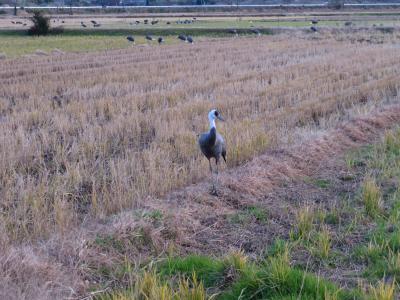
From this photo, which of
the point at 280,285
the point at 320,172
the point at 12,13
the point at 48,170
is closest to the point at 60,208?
the point at 48,170

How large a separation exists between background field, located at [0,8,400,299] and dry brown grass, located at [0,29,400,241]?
44mm

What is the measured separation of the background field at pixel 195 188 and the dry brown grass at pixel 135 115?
0.04m

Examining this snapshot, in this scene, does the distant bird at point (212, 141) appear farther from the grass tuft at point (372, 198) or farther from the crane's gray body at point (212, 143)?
the grass tuft at point (372, 198)

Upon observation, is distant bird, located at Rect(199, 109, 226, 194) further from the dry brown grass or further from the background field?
the dry brown grass

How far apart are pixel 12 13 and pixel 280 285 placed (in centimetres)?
8341

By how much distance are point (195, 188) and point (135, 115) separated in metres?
5.18

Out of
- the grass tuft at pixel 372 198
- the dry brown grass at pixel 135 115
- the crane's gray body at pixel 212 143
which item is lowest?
the grass tuft at pixel 372 198

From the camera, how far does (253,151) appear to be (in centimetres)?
1017

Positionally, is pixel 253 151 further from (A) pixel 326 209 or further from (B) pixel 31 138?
(B) pixel 31 138

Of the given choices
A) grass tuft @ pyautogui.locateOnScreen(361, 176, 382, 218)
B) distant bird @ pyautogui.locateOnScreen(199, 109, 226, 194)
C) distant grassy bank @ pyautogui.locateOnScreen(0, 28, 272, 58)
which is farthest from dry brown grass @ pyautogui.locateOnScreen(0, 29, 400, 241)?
distant grassy bank @ pyautogui.locateOnScreen(0, 28, 272, 58)

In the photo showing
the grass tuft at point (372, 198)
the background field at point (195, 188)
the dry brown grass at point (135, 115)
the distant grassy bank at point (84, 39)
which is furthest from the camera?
the distant grassy bank at point (84, 39)

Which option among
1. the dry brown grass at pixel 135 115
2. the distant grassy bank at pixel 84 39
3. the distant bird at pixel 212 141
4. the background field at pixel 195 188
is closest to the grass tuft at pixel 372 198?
the background field at pixel 195 188

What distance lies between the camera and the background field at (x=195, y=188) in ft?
18.1

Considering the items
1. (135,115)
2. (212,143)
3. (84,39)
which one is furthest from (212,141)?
Result: (84,39)
